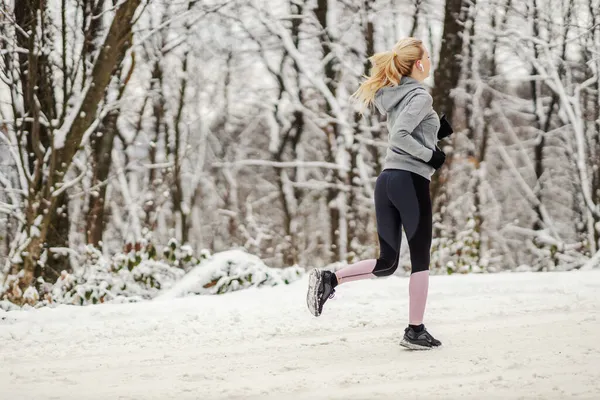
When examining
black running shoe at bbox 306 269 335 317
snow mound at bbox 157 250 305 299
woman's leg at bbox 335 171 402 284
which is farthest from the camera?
snow mound at bbox 157 250 305 299

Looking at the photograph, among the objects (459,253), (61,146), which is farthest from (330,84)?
(61,146)

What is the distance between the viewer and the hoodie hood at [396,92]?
398 centimetres

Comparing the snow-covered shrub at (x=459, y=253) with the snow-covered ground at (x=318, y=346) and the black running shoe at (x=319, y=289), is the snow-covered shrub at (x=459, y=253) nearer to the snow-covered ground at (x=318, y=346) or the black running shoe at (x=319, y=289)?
the snow-covered ground at (x=318, y=346)

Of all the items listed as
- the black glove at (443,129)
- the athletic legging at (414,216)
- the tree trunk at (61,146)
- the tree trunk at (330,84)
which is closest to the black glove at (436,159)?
the athletic legging at (414,216)

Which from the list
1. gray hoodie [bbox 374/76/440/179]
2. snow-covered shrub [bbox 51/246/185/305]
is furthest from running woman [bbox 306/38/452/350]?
snow-covered shrub [bbox 51/246/185/305]

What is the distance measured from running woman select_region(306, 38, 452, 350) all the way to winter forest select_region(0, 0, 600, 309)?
0.29 meters

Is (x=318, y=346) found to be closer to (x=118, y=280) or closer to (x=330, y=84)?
(x=118, y=280)

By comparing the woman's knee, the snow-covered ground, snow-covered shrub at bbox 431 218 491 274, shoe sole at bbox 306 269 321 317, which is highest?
the woman's knee

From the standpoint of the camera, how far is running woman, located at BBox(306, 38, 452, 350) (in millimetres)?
3869

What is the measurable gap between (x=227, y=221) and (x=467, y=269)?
19.7m

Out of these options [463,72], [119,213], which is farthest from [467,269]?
[119,213]

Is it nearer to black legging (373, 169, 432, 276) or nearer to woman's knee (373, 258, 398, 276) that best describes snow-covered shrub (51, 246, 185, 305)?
woman's knee (373, 258, 398, 276)

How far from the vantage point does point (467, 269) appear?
8.81 meters

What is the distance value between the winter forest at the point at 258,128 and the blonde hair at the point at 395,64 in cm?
20
